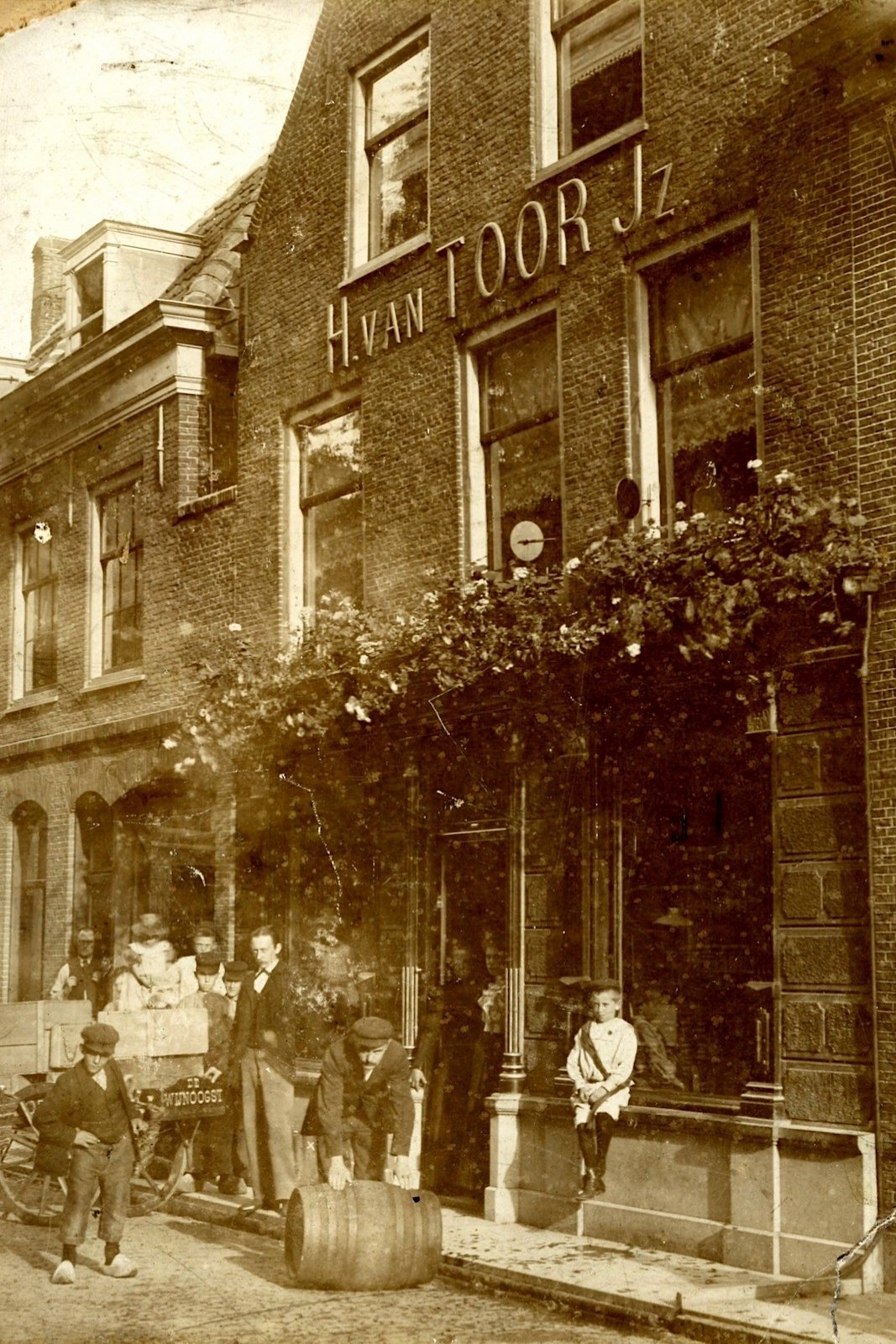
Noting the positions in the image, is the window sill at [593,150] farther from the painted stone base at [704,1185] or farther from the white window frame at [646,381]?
the painted stone base at [704,1185]

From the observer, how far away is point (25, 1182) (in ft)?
37.4

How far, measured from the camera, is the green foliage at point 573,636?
9742mm

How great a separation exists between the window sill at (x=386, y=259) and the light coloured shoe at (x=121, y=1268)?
8.47 m

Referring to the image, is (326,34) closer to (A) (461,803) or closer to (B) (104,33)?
(B) (104,33)

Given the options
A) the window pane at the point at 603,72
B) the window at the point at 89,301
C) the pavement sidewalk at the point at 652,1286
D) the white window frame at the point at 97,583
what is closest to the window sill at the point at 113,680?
the white window frame at the point at 97,583

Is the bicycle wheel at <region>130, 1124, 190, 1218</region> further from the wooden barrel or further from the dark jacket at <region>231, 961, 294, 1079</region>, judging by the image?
the wooden barrel

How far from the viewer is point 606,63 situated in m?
12.2

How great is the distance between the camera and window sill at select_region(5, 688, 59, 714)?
20016 millimetres

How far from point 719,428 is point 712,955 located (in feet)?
11.7

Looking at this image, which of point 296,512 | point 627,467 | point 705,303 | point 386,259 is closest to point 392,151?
point 386,259

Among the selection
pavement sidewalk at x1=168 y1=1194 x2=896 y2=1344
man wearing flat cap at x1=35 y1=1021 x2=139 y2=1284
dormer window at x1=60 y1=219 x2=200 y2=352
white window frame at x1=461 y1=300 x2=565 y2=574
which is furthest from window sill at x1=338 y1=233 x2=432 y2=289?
pavement sidewalk at x1=168 y1=1194 x2=896 y2=1344

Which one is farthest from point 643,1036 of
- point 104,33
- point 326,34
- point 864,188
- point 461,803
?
point 326,34

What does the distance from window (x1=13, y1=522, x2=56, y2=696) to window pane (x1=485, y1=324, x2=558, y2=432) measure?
8954 millimetres

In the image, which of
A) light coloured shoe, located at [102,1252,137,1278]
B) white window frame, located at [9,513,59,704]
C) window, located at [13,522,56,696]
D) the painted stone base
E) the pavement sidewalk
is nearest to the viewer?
the pavement sidewalk
